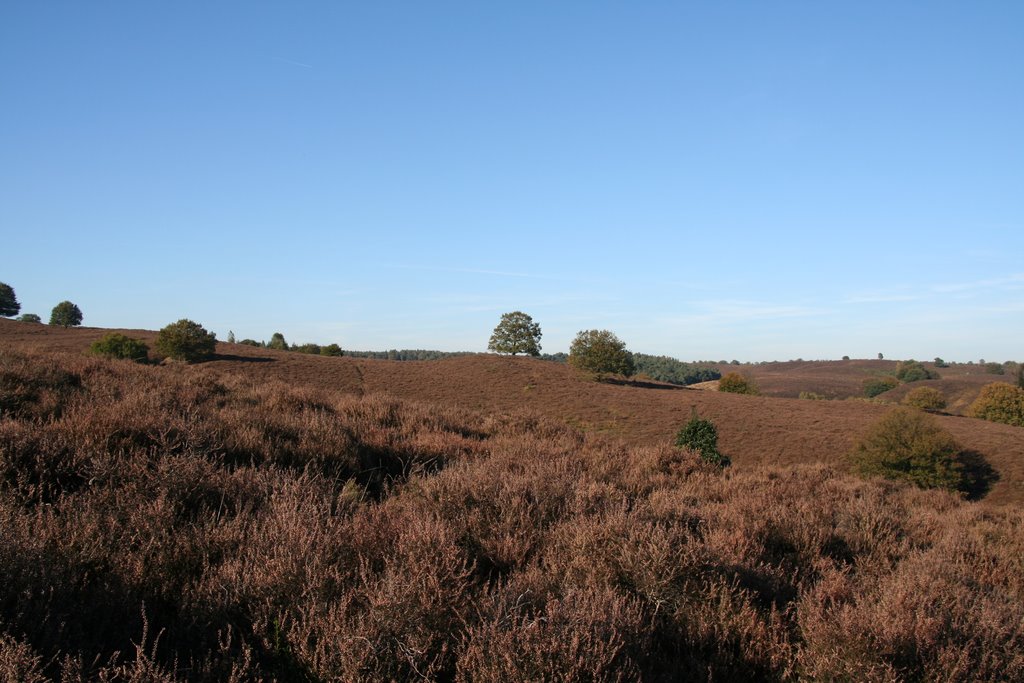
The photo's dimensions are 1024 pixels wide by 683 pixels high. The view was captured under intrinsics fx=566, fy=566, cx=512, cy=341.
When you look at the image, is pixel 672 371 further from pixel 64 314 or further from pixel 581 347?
pixel 64 314

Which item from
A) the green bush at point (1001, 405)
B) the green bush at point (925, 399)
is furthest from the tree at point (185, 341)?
the green bush at point (1001, 405)

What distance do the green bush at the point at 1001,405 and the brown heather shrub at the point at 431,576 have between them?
67.1m

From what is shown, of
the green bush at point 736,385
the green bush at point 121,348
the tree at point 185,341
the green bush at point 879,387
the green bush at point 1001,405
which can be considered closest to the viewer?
the green bush at point 121,348

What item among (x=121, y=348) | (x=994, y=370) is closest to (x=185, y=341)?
(x=121, y=348)

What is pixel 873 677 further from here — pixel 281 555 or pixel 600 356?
pixel 600 356

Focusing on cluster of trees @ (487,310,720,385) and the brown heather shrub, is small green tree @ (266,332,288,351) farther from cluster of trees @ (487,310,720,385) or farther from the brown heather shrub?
the brown heather shrub

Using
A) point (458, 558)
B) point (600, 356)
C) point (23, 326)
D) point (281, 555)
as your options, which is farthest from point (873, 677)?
point (23, 326)

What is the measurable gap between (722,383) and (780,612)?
75086mm

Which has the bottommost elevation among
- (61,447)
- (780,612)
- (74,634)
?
(780,612)

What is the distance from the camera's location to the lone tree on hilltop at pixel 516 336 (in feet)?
222

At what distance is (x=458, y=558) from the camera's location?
3469mm

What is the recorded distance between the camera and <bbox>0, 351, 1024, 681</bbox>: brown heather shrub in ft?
8.42

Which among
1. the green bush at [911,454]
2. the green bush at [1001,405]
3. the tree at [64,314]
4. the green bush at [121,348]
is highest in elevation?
the tree at [64,314]

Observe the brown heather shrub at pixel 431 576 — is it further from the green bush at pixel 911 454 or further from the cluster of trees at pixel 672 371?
the cluster of trees at pixel 672 371
